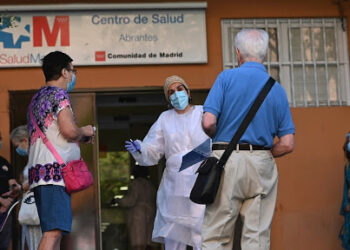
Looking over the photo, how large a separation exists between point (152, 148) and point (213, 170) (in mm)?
2621

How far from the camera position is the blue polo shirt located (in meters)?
5.29

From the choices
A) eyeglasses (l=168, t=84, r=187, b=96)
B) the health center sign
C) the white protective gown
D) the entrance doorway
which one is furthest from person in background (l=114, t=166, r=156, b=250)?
eyeglasses (l=168, t=84, r=187, b=96)

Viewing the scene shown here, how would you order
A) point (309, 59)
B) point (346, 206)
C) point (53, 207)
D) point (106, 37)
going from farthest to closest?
point (309, 59) < point (106, 37) < point (346, 206) < point (53, 207)

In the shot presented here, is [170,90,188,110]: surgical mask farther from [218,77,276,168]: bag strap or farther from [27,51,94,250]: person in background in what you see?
[218,77,276,168]: bag strap

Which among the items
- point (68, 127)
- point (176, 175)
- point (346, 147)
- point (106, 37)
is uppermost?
point (106, 37)

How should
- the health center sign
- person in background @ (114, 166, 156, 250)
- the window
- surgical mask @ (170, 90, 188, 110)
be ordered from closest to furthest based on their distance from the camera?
surgical mask @ (170, 90, 188, 110), the health center sign, the window, person in background @ (114, 166, 156, 250)

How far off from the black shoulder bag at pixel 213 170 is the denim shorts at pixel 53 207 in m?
1.14

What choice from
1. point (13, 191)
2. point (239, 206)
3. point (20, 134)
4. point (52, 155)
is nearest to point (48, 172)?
point (52, 155)

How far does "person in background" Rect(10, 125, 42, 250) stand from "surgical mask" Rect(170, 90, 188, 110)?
1.71m

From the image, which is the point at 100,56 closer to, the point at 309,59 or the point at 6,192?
the point at 6,192

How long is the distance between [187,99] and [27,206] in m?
1.95

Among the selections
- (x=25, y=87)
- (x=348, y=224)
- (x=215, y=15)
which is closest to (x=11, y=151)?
(x=25, y=87)

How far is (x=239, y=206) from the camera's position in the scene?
5.30 meters

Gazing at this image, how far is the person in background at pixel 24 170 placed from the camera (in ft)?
25.6
